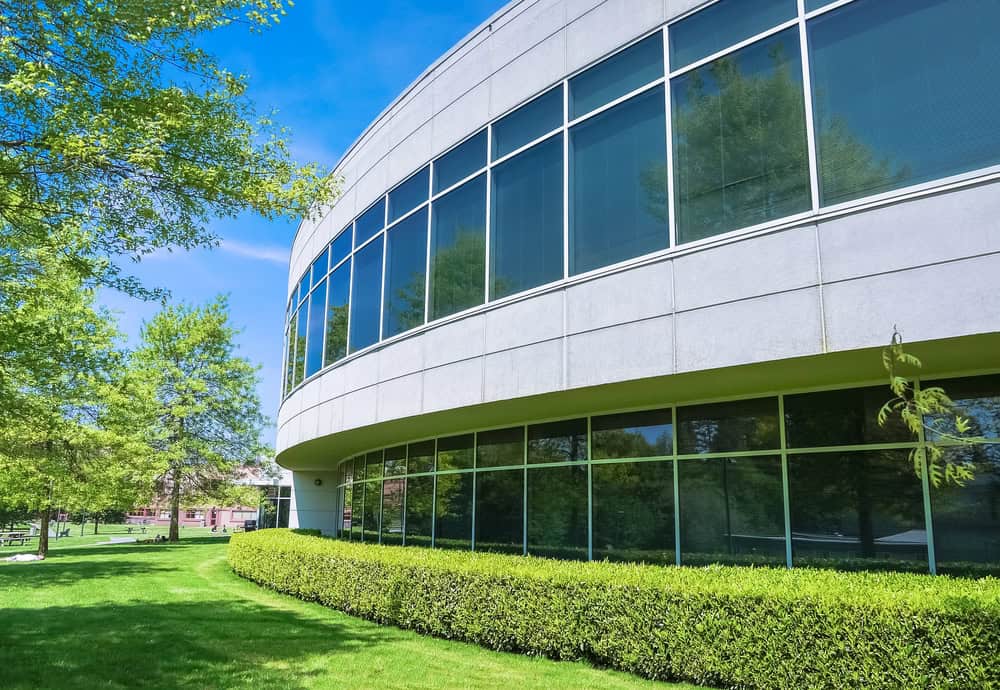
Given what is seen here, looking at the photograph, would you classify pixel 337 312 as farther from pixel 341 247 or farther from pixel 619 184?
pixel 619 184

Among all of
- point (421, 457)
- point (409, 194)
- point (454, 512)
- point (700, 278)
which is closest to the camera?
point (700, 278)

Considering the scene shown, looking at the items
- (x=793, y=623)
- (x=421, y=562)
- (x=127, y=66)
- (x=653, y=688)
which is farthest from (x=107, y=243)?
(x=793, y=623)

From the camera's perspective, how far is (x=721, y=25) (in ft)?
32.1

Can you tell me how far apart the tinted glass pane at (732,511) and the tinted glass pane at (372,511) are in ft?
34.6

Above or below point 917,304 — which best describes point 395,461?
below

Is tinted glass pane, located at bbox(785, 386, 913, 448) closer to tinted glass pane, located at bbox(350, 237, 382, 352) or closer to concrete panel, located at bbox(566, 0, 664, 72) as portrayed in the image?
concrete panel, located at bbox(566, 0, 664, 72)

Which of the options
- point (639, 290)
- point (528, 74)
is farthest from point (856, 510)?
point (528, 74)

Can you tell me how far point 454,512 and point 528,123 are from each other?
25.9 ft

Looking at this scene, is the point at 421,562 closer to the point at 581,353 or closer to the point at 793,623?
the point at 581,353

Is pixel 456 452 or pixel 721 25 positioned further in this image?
pixel 456 452

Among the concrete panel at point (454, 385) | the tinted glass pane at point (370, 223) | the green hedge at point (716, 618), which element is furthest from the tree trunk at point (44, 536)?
the green hedge at point (716, 618)

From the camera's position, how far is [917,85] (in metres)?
8.09

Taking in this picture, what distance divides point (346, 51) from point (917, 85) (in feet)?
35.1

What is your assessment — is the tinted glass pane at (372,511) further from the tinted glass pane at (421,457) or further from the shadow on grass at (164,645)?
the shadow on grass at (164,645)
